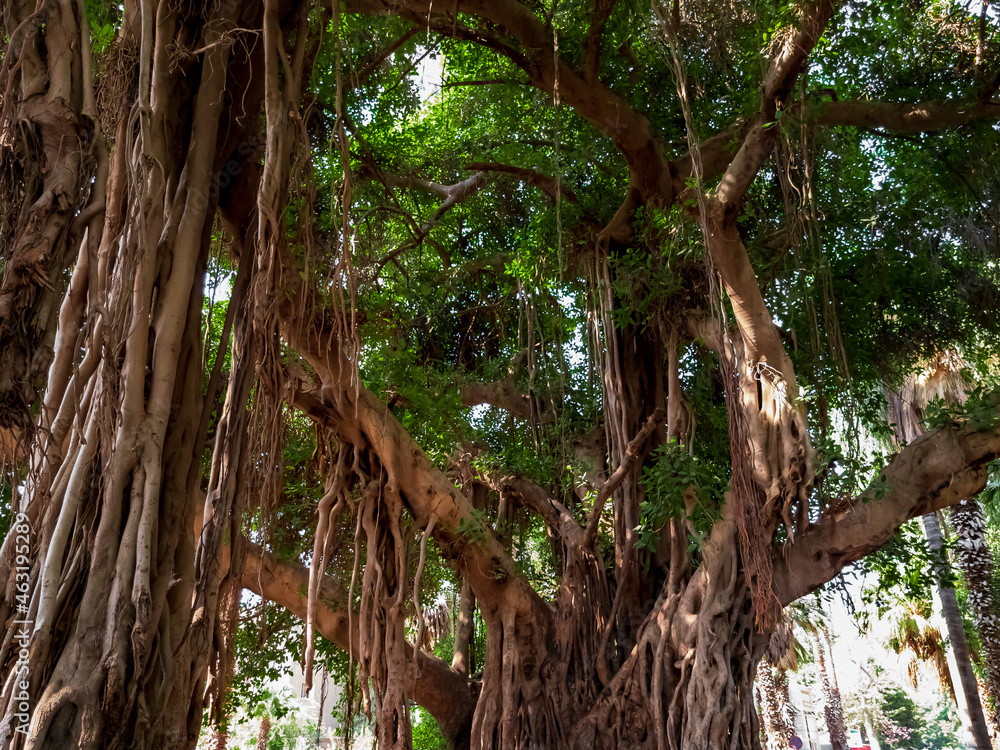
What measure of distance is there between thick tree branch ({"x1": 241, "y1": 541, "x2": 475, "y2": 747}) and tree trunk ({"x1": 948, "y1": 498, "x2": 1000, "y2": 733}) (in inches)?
163

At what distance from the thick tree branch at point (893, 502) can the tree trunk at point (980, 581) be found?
2.75 meters

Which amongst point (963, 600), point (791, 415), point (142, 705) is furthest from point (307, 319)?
point (963, 600)

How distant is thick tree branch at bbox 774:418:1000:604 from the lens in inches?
142

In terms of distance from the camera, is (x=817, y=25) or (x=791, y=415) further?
(x=791, y=415)

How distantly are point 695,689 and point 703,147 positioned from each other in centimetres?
280

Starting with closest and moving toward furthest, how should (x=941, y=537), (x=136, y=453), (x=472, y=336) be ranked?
(x=136, y=453) < (x=472, y=336) < (x=941, y=537)

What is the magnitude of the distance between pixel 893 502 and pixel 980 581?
141 inches

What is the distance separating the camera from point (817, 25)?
10.1 ft

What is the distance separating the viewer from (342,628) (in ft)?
13.9

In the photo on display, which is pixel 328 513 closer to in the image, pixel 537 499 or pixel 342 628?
pixel 342 628

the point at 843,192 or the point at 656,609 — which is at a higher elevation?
the point at 843,192

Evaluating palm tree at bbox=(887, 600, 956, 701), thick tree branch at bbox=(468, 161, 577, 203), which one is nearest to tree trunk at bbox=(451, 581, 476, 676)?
thick tree branch at bbox=(468, 161, 577, 203)

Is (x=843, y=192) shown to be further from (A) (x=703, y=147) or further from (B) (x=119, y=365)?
(B) (x=119, y=365)

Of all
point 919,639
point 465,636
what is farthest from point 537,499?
point 919,639
